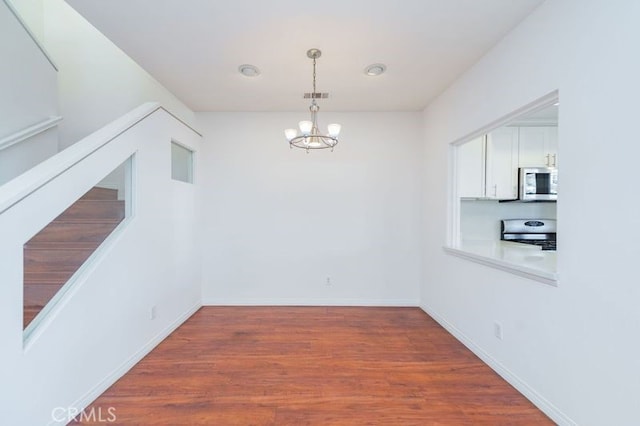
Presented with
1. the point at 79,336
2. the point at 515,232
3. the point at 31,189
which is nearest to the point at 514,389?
the point at 515,232

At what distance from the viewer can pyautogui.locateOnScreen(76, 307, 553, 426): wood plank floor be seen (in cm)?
198

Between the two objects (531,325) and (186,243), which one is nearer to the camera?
(531,325)

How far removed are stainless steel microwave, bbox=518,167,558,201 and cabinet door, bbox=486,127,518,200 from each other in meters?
0.09

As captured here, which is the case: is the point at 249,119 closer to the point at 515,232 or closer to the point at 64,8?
the point at 64,8

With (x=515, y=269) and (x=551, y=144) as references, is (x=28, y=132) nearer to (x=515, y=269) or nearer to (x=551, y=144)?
(x=515, y=269)

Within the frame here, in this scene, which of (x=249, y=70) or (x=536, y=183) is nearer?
(x=249, y=70)

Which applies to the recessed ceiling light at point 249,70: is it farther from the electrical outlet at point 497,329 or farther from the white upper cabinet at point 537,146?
the white upper cabinet at point 537,146

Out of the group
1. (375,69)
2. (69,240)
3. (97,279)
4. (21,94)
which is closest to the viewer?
(69,240)

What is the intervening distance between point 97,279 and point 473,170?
13.8 feet

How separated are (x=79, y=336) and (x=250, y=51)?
255 cm

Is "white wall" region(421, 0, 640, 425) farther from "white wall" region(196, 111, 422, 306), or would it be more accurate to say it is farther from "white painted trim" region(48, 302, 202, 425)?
"white painted trim" region(48, 302, 202, 425)

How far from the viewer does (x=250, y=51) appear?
2.65 m

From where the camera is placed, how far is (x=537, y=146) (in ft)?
13.2

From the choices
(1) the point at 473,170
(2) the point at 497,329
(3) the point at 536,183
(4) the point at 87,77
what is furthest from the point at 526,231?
(4) the point at 87,77
